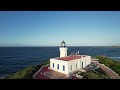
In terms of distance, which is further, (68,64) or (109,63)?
(109,63)

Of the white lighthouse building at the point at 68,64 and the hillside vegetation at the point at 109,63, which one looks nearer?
the white lighthouse building at the point at 68,64

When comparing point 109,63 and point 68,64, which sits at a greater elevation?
point 68,64

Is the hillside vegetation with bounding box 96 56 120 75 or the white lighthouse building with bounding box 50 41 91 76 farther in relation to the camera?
the hillside vegetation with bounding box 96 56 120 75
